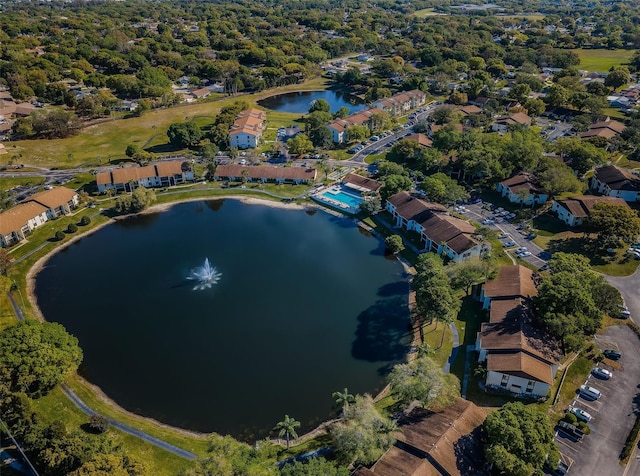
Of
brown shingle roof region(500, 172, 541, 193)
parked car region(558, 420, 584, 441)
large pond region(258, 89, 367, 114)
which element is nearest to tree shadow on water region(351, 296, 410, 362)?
parked car region(558, 420, 584, 441)

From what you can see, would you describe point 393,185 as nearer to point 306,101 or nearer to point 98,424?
point 98,424

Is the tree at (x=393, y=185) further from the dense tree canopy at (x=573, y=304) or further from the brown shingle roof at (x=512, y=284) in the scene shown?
the dense tree canopy at (x=573, y=304)

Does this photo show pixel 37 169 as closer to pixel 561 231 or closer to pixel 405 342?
pixel 405 342

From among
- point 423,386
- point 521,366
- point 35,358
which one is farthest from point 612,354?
point 35,358

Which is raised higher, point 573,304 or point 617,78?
point 617,78

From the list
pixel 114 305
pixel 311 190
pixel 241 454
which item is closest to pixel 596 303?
pixel 241 454

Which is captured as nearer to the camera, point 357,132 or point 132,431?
point 132,431

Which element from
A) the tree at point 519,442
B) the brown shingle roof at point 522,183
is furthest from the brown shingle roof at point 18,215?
the brown shingle roof at point 522,183
